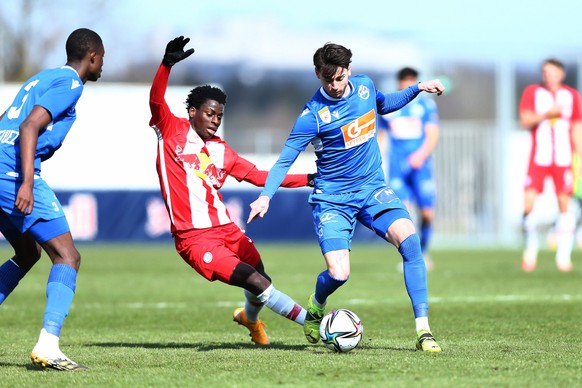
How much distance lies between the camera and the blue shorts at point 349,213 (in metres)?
8.11

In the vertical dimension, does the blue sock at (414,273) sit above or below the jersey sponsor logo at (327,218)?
below

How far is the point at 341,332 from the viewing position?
303 inches

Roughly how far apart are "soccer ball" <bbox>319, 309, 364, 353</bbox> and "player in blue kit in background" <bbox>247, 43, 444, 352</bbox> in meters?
0.33

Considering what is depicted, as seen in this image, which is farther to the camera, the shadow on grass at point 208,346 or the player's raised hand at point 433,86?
the shadow on grass at point 208,346

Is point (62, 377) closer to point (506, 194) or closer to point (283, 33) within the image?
point (506, 194)

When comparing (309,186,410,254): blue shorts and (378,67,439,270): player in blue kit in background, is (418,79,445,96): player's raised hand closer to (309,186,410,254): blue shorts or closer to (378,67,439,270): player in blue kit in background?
(309,186,410,254): blue shorts

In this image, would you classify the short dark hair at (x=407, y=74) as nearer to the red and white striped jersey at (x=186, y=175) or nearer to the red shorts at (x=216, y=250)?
the red and white striped jersey at (x=186, y=175)

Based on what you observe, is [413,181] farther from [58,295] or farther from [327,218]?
[58,295]

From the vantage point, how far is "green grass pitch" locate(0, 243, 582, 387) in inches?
256

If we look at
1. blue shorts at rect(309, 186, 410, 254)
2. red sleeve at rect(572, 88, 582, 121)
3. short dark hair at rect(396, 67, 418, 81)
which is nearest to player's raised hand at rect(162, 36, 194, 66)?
blue shorts at rect(309, 186, 410, 254)

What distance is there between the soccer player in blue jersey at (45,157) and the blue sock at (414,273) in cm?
239

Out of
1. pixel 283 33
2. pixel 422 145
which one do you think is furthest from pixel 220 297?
pixel 283 33

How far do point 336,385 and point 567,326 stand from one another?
3.69 meters

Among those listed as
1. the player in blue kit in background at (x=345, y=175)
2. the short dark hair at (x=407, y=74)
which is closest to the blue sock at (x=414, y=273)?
the player in blue kit in background at (x=345, y=175)
